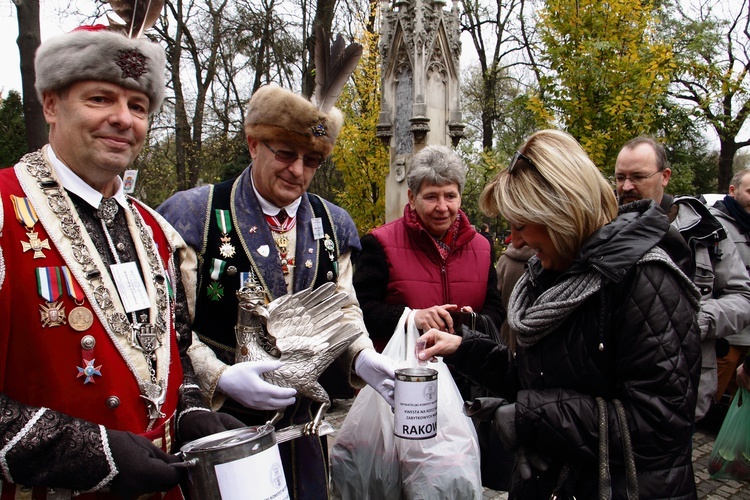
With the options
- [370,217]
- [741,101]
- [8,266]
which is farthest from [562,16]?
[741,101]

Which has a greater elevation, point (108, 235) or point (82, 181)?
point (82, 181)

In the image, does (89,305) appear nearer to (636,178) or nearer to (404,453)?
(404,453)

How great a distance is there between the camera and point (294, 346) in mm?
1930

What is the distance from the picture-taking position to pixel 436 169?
115 inches

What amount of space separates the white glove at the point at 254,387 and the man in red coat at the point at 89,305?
0.41 feet

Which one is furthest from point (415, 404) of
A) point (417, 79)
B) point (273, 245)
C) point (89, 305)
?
point (417, 79)

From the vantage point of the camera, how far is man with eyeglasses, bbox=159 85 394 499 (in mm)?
2100

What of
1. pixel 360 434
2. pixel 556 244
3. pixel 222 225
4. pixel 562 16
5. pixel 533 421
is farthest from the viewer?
pixel 562 16

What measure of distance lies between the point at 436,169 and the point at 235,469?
199 cm

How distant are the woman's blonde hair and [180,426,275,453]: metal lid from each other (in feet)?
3.02

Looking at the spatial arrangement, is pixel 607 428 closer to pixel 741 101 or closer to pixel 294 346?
pixel 294 346

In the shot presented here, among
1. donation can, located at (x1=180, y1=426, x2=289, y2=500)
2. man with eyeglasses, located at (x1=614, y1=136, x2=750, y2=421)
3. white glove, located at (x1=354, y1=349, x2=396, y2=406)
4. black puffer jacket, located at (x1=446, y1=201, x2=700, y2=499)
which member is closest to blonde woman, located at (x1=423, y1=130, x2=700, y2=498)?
black puffer jacket, located at (x1=446, y1=201, x2=700, y2=499)

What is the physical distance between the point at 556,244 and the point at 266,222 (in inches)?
45.3

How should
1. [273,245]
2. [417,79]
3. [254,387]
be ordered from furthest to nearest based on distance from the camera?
[417,79]
[273,245]
[254,387]
